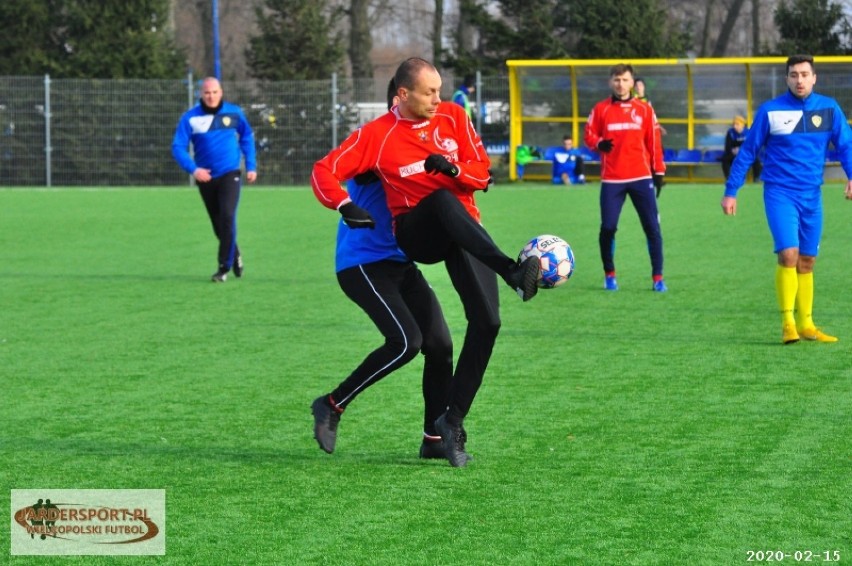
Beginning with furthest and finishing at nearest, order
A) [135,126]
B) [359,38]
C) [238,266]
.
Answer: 1. [359,38]
2. [135,126]
3. [238,266]

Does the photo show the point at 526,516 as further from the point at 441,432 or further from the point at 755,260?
the point at 755,260

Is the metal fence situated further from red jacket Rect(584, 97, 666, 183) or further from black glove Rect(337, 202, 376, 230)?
black glove Rect(337, 202, 376, 230)

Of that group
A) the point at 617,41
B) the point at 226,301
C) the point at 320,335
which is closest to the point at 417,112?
the point at 320,335

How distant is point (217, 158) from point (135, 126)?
2100 centimetres

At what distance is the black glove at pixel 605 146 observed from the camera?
1305 centimetres

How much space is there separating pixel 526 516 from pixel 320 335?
A: 5.45 meters

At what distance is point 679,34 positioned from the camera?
3950cm

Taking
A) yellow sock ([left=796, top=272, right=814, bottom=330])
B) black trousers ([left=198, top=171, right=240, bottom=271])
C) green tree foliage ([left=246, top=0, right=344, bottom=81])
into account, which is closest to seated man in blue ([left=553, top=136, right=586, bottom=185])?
green tree foliage ([left=246, top=0, right=344, bottom=81])

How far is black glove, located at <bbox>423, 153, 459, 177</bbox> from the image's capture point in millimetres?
5773

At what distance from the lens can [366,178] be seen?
6.20 metres

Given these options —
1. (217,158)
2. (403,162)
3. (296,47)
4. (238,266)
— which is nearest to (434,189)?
(403,162)

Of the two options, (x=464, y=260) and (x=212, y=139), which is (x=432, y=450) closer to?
(x=464, y=260)

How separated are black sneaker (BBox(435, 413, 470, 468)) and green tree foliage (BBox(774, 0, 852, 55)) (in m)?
33.1

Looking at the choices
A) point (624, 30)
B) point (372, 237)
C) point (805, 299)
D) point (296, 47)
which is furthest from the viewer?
point (296, 47)
